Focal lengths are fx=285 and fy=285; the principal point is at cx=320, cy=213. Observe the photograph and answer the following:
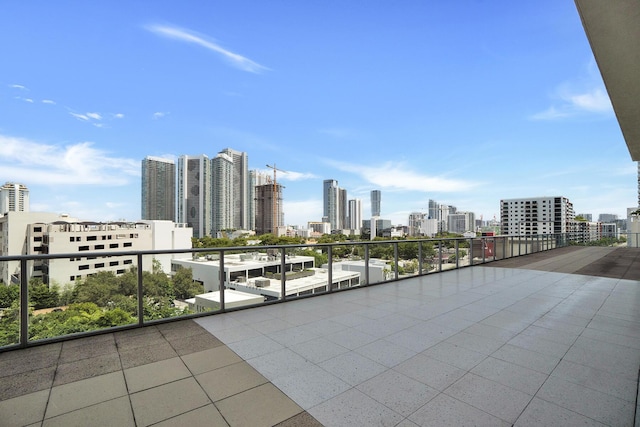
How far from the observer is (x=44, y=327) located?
3.22m

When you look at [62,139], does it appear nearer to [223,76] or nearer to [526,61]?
[223,76]

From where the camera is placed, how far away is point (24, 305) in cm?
318

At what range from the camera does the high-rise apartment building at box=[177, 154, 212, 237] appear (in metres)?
82.0

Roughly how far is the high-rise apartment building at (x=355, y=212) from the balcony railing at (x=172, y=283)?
117m

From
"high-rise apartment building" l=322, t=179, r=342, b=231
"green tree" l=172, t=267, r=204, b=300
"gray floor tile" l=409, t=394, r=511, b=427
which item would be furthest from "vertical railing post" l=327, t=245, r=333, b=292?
"high-rise apartment building" l=322, t=179, r=342, b=231

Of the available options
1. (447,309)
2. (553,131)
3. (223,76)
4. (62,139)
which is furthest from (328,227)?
(447,309)

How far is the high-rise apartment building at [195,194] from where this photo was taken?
Answer: 82.0m

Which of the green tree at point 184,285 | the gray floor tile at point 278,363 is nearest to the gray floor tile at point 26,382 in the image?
the green tree at point 184,285

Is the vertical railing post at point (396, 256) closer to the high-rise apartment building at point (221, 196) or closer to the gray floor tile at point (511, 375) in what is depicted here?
Result: the gray floor tile at point (511, 375)

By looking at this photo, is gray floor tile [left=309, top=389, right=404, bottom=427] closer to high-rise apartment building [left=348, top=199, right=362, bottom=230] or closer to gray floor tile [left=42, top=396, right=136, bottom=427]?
gray floor tile [left=42, top=396, right=136, bottom=427]

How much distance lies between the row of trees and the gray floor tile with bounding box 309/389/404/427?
285cm

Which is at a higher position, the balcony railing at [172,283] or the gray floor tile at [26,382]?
the balcony railing at [172,283]

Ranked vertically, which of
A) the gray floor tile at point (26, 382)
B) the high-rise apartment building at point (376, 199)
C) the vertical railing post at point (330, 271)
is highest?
the high-rise apartment building at point (376, 199)

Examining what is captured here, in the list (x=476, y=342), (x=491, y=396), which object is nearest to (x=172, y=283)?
(x=491, y=396)
